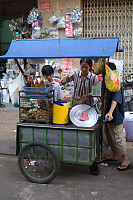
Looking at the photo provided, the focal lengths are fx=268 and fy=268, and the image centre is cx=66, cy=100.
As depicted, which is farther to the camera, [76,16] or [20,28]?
[20,28]

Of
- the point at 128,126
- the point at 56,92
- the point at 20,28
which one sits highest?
the point at 20,28

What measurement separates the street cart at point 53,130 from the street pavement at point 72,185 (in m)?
0.17

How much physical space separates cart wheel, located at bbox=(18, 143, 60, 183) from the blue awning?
1182mm

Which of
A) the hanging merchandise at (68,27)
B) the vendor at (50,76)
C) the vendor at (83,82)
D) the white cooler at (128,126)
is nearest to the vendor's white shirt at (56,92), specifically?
the vendor at (50,76)

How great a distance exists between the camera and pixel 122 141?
3949 millimetres

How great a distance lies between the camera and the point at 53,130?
3.53 metres

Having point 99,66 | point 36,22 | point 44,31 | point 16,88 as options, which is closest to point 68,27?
point 44,31

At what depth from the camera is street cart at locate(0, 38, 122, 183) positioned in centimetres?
339

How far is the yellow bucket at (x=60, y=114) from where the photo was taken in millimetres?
3557

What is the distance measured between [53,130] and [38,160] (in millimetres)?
528

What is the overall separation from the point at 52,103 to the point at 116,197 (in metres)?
1.46

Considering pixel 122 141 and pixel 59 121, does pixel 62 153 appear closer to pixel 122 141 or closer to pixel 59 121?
pixel 59 121

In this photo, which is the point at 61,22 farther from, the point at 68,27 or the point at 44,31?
the point at 44,31

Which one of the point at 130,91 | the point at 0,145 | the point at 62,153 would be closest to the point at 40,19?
the point at 130,91
